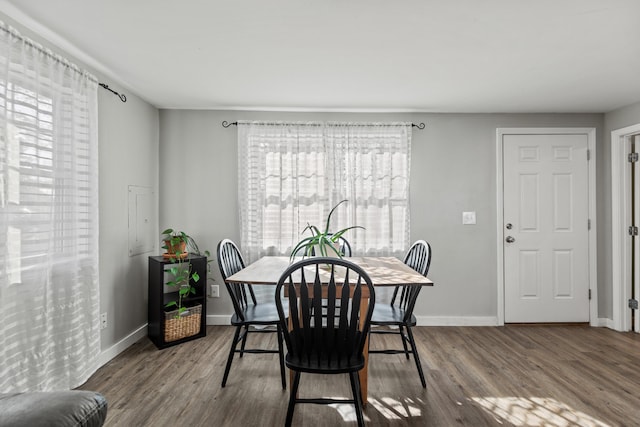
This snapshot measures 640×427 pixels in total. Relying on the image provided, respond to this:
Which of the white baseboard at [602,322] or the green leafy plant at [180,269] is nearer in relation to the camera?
the green leafy plant at [180,269]

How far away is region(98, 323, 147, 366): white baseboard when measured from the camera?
117 inches

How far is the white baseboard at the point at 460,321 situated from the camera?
401cm

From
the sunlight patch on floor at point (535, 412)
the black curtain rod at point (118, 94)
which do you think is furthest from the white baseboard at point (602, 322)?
the black curtain rod at point (118, 94)

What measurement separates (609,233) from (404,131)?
237 centimetres

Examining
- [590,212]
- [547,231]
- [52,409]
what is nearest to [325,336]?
[52,409]

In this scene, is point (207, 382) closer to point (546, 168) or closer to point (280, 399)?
point (280, 399)

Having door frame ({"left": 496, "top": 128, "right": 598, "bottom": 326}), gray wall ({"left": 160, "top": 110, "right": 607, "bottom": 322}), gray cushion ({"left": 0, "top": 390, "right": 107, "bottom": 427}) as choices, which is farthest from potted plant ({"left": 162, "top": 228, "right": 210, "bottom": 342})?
door frame ({"left": 496, "top": 128, "right": 598, "bottom": 326})

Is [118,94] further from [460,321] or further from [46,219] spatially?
[460,321]

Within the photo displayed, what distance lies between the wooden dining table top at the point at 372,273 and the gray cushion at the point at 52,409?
1.17m

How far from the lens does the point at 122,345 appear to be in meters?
3.25

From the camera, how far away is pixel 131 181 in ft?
11.1

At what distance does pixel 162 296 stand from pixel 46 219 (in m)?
1.25

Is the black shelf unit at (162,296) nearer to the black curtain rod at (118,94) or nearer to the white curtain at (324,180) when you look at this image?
the white curtain at (324,180)

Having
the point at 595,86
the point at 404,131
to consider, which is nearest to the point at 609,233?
the point at 595,86
